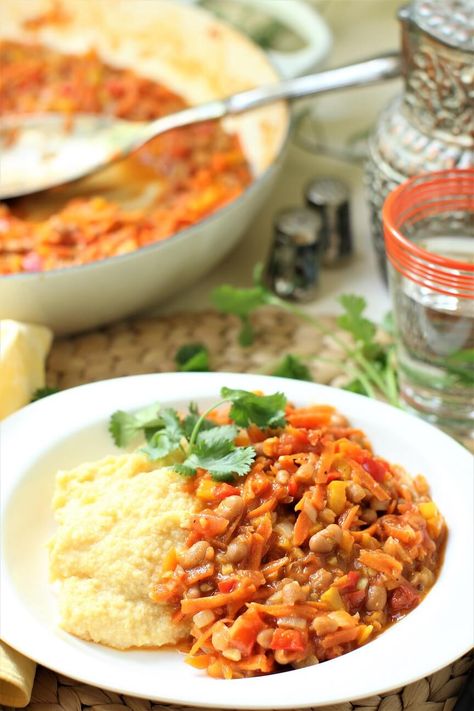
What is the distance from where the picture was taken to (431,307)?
215cm

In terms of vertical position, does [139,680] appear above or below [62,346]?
above

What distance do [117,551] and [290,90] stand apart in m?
1.53

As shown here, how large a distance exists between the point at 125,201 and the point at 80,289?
2.25 ft

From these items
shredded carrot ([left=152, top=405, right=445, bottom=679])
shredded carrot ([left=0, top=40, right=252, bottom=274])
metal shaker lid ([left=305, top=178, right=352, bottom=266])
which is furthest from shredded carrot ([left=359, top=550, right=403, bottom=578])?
metal shaker lid ([left=305, top=178, right=352, bottom=266])

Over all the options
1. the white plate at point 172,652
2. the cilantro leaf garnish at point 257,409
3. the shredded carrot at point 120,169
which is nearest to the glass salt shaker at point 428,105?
the shredded carrot at point 120,169

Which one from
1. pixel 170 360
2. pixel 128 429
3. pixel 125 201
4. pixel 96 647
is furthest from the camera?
pixel 125 201

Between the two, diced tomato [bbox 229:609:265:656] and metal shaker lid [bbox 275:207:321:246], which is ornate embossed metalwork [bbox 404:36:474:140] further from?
diced tomato [bbox 229:609:265:656]

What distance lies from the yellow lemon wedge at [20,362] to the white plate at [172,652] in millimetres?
101

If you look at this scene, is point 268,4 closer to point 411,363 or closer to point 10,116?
point 10,116

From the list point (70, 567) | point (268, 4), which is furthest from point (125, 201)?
point (70, 567)

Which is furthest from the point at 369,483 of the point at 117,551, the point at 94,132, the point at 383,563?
the point at 94,132

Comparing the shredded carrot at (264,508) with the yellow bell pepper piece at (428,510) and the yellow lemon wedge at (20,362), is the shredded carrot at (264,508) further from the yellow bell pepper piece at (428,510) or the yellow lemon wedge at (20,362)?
the yellow lemon wedge at (20,362)

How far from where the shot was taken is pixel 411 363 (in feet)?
7.41

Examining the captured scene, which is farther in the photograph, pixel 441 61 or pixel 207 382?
pixel 441 61
